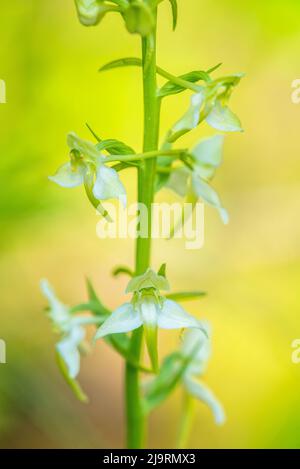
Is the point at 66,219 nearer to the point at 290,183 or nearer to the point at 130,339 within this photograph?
the point at 290,183

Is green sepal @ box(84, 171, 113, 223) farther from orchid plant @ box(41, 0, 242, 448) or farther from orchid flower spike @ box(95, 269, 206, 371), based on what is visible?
orchid flower spike @ box(95, 269, 206, 371)

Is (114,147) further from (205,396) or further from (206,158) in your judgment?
(205,396)

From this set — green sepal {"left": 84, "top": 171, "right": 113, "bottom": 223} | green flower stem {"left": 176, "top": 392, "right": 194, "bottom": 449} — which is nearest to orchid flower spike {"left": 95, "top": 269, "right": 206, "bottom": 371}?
green sepal {"left": 84, "top": 171, "right": 113, "bottom": 223}

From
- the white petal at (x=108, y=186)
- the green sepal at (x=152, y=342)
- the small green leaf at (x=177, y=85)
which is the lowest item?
the green sepal at (x=152, y=342)

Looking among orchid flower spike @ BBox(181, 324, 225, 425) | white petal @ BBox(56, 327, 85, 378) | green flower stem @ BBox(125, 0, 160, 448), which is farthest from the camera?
orchid flower spike @ BBox(181, 324, 225, 425)

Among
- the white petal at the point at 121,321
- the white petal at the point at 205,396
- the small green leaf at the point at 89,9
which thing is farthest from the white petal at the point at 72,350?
the small green leaf at the point at 89,9

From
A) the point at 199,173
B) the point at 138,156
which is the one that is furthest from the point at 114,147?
the point at 199,173

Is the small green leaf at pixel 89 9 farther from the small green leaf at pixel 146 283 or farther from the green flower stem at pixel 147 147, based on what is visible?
the small green leaf at pixel 146 283
